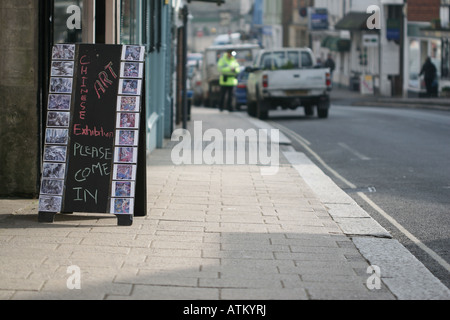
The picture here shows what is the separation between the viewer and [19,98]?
914 centimetres

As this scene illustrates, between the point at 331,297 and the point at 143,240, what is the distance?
81.1 inches

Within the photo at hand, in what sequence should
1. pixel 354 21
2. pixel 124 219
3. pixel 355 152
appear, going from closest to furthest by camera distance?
1. pixel 124 219
2. pixel 355 152
3. pixel 354 21

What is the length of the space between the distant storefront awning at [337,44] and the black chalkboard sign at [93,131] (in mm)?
51472

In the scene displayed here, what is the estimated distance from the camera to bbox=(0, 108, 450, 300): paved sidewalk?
5625 mm

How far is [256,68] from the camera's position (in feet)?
93.2

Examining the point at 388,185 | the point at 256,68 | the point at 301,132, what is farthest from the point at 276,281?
the point at 256,68

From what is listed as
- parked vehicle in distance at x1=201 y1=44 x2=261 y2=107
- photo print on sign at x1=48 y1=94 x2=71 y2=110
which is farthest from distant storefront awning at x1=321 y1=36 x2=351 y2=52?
photo print on sign at x1=48 y1=94 x2=71 y2=110

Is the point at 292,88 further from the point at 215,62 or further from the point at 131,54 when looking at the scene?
the point at 131,54

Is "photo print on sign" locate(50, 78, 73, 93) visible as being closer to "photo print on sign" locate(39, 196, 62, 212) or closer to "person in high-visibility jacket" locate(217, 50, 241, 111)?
"photo print on sign" locate(39, 196, 62, 212)

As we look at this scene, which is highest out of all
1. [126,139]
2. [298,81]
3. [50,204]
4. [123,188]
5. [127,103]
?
[298,81]

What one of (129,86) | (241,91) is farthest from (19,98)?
(241,91)

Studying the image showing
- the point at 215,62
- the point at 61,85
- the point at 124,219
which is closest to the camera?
the point at 124,219

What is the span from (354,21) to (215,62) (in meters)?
17.7

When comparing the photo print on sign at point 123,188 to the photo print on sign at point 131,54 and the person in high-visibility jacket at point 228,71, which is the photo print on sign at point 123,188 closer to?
the photo print on sign at point 131,54
